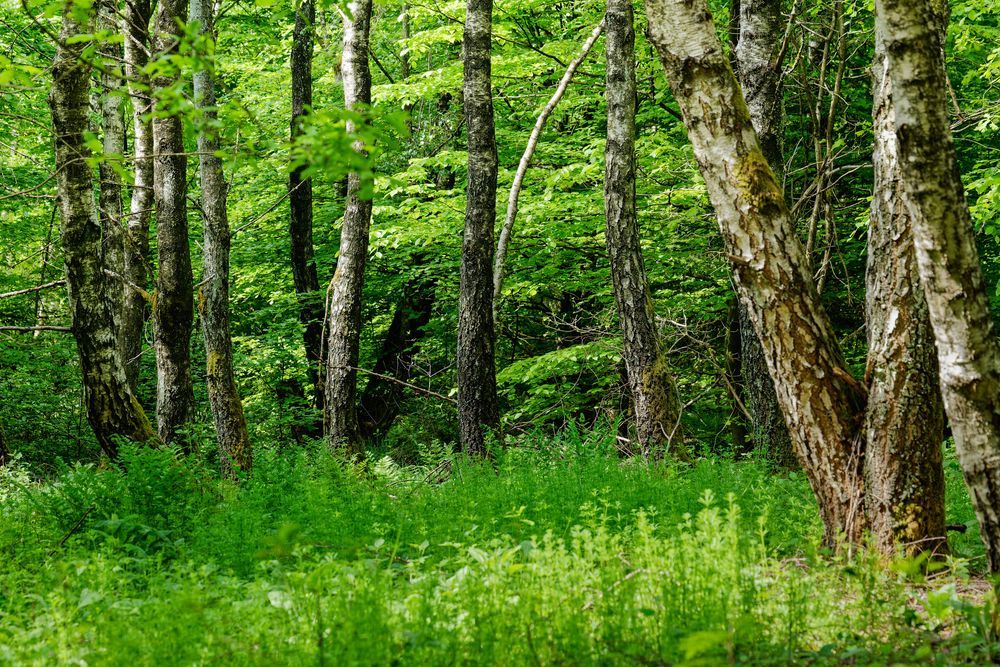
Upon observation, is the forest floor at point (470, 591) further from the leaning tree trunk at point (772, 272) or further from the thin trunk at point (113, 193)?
the thin trunk at point (113, 193)

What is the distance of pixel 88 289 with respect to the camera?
812cm

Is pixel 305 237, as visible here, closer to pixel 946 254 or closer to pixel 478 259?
pixel 478 259

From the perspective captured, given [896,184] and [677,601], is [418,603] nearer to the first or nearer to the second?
[677,601]

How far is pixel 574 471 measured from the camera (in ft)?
24.0

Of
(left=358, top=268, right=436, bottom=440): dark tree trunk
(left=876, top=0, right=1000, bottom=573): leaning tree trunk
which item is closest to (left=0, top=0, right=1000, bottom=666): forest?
(left=876, top=0, right=1000, bottom=573): leaning tree trunk

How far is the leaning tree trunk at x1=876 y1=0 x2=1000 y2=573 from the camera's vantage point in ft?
12.8

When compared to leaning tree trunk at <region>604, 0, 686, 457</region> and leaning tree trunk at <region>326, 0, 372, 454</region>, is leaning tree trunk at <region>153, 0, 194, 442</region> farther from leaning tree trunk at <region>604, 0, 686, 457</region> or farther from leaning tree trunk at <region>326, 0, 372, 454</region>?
leaning tree trunk at <region>604, 0, 686, 457</region>

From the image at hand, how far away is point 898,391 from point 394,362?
1509 centimetres

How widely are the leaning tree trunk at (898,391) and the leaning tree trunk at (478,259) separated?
16.5 ft

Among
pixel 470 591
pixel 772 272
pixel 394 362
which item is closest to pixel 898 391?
pixel 772 272

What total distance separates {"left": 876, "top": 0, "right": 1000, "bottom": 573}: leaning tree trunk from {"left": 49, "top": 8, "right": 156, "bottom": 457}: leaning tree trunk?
6.98 m

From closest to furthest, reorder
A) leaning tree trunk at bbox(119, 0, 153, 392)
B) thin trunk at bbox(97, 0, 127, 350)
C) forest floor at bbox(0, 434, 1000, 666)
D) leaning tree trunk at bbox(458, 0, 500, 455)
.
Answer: forest floor at bbox(0, 434, 1000, 666) < leaning tree trunk at bbox(458, 0, 500, 455) < thin trunk at bbox(97, 0, 127, 350) < leaning tree trunk at bbox(119, 0, 153, 392)

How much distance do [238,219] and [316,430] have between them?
17.6ft

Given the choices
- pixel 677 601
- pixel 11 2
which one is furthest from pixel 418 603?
pixel 11 2
